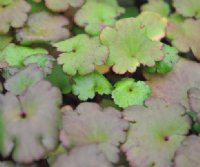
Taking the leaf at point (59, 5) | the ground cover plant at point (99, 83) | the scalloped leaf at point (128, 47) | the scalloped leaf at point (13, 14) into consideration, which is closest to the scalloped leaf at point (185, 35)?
the ground cover plant at point (99, 83)

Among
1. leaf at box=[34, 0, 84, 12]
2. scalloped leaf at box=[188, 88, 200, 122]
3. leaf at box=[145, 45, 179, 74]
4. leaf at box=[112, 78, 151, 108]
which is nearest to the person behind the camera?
scalloped leaf at box=[188, 88, 200, 122]

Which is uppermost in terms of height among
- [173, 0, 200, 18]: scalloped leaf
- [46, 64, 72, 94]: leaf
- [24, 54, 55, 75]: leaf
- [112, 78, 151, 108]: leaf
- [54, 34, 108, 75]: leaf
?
[173, 0, 200, 18]: scalloped leaf

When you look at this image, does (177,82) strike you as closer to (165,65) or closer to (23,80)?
(165,65)

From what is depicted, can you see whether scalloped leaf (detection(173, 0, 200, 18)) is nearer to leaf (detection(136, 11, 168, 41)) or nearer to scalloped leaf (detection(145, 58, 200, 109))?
leaf (detection(136, 11, 168, 41))

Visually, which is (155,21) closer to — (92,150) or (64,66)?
(64,66)

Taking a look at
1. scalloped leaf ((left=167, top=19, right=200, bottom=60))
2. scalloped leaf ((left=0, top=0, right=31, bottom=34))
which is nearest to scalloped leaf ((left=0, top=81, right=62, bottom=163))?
scalloped leaf ((left=0, top=0, right=31, bottom=34))

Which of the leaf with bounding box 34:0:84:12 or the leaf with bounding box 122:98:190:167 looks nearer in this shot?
the leaf with bounding box 122:98:190:167

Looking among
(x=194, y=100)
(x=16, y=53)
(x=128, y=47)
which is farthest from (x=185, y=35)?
(x=16, y=53)
